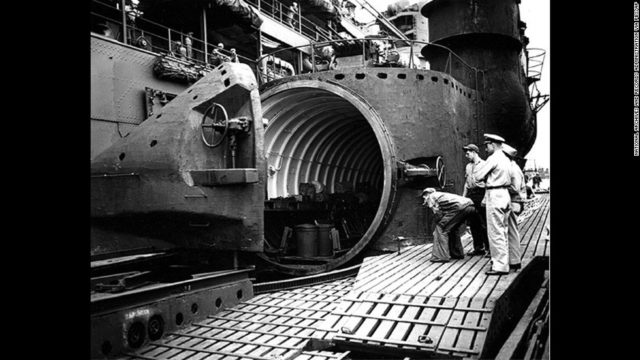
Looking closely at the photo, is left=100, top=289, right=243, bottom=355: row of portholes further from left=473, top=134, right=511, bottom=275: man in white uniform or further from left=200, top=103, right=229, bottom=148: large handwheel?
left=473, top=134, right=511, bottom=275: man in white uniform

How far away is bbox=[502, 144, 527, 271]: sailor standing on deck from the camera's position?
20.9 ft

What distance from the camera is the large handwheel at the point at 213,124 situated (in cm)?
798

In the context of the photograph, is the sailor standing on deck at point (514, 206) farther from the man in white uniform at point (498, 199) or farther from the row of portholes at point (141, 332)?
Answer: the row of portholes at point (141, 332)

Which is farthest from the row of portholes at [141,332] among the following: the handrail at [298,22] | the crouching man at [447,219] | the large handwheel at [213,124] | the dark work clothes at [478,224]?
the handrail at [298,22]

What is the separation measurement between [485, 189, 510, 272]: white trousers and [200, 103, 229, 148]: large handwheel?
4294mm

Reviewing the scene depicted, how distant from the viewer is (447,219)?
749 centimetres

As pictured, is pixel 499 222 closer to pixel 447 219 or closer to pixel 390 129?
pixel 447 219

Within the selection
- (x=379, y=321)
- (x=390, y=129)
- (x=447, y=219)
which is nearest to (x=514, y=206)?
(x=447, y=219)

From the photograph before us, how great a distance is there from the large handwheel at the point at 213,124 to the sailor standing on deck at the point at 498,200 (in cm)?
411

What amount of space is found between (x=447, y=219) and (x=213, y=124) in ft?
13.5
